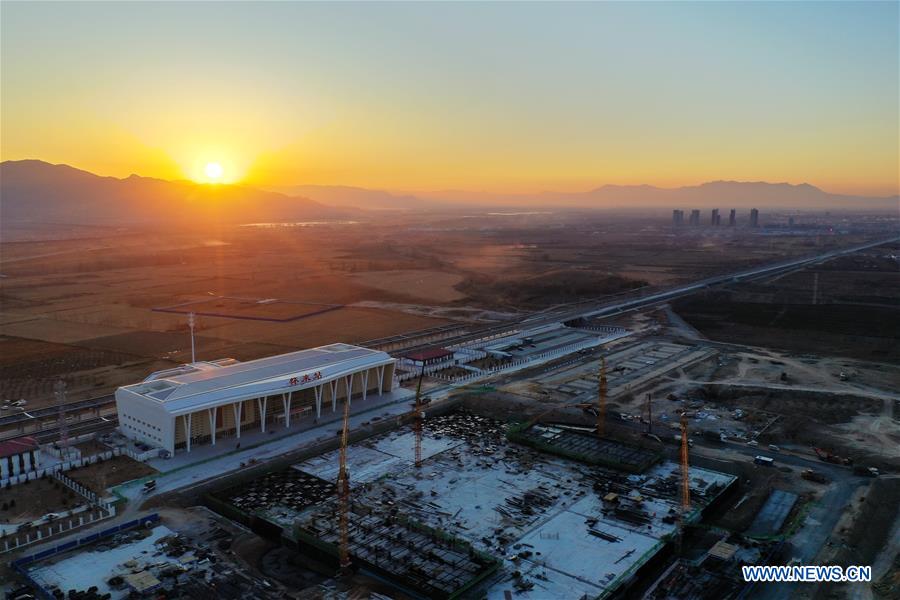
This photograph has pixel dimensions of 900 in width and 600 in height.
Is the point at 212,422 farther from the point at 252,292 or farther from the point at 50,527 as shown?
the point at 252,292

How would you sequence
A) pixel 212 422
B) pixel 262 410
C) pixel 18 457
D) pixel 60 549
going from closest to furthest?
pixel 60 549 < pixel 18 457 < pixel 212 422 < pixel 262 410

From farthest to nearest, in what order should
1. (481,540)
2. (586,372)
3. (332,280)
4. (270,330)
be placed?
(332,280) → (270,330) → (586,372) → (481,540)

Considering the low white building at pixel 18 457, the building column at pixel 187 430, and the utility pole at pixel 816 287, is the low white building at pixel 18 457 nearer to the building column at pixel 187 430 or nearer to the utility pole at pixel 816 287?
the building column at pixel 187 430

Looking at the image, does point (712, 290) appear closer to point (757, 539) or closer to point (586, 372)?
point (586, 372)

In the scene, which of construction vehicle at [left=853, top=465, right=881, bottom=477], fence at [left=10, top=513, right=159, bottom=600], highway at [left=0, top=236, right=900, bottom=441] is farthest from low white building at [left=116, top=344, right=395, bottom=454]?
construction vehicle at [left=853, top=465, right=881, bottom=477]

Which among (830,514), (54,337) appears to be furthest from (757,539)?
(54,337)

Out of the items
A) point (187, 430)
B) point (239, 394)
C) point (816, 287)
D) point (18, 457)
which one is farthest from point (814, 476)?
point (816, 287)
